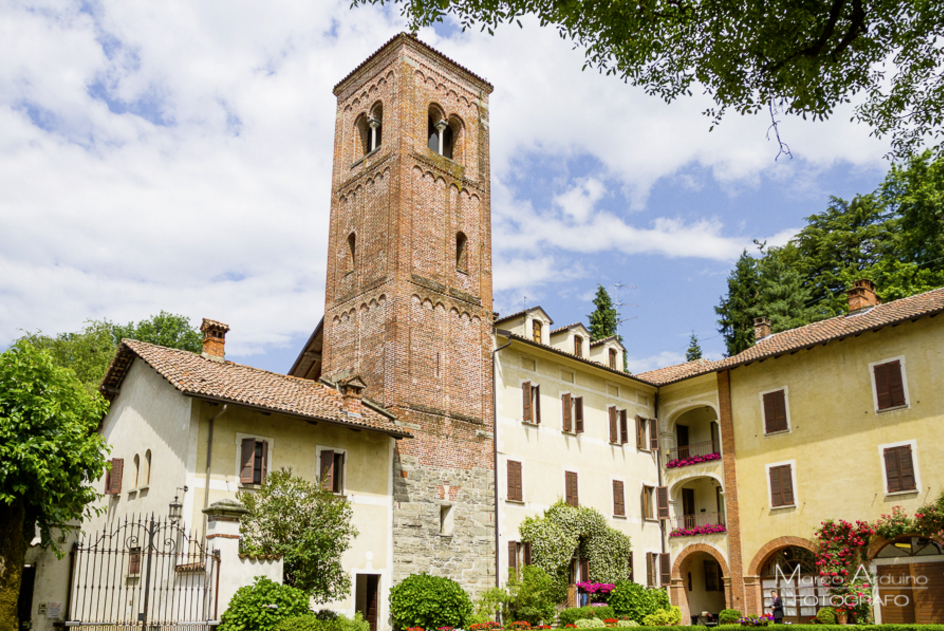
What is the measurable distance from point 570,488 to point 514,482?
2.92m

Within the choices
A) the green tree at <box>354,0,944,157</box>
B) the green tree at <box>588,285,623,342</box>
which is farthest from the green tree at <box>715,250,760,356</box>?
the green tree at <box>354,0,944,157</box>

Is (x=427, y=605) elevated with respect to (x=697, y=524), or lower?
lower

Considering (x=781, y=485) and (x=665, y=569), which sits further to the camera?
(x=665, y=569)

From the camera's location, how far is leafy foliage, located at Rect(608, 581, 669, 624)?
27359 mm

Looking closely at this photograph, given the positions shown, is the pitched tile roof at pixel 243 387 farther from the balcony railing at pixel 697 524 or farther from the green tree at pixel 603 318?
the green tree at pixel 603 318

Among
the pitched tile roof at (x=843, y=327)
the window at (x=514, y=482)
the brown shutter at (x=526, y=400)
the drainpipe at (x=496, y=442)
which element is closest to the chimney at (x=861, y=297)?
the pitched tile roof at (x=843, y=327)

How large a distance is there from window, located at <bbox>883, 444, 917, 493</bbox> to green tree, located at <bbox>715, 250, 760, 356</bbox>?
62.1ft

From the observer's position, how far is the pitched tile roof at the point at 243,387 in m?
20.4

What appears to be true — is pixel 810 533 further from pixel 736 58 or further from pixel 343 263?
pixel 736 58

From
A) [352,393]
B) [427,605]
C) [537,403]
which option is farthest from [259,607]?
[537,403]

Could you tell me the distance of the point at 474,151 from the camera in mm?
30547

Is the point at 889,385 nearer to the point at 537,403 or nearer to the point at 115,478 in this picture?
the point at 537,403

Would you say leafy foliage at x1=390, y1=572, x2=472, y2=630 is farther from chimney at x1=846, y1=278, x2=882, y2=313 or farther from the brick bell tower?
chimney at x1=846, y1=278, x2=882, y2=313

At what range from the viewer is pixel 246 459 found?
68.2 feet
